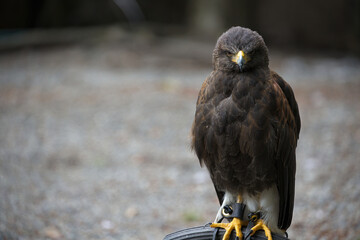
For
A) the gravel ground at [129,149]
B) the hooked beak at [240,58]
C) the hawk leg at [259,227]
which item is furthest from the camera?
the gravel ground at [129,149]

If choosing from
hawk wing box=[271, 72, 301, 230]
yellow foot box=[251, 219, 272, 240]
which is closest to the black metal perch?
yellow foot box=[251, 219, 272, 240]

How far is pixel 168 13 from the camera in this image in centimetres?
1811

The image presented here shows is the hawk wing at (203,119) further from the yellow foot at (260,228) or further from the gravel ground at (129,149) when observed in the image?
the gravel ground at (129,149)

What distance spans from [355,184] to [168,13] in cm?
1447

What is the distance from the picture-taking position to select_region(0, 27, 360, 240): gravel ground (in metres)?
4.30

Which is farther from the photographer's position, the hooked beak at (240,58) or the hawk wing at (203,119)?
the hawk wing at (203,119)

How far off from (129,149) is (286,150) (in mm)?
3915

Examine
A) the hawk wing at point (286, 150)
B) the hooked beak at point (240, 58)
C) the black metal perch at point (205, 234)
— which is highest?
the hooked beak at point (240, 58)

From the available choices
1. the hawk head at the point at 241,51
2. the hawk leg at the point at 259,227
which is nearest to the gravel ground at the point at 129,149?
the hawk leg at the point at 259,227

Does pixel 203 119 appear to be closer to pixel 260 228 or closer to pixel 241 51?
pixel 241 51

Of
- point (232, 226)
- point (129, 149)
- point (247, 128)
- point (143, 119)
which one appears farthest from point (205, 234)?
point (143, 119)

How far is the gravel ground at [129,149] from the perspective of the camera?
4.30m

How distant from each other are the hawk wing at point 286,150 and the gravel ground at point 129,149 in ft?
4.52

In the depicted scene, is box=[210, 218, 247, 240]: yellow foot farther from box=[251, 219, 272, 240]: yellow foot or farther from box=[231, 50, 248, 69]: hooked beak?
box=[231, 50, 248, 69]: hooked beak
